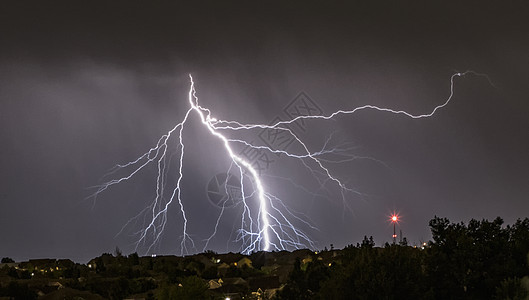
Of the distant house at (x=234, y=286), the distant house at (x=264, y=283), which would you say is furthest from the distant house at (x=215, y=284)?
the distant house at (x=264, y=283)

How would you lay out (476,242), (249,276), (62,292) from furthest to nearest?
(249,276)
(62,292)
(476,242)

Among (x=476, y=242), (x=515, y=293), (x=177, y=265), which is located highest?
(x=177, y=265)

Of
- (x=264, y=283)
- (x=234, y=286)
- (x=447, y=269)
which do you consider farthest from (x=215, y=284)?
(x=447, y=269)

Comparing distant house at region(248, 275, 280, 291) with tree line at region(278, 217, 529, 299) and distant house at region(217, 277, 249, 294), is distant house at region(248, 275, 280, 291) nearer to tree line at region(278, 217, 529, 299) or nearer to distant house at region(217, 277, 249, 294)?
distant house at region(217, 277, 249, 294)

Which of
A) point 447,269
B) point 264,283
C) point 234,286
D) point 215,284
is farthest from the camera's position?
point 215,284

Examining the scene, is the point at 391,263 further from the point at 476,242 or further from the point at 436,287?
the point at 476,242

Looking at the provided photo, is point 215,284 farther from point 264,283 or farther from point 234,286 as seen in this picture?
point 264,283

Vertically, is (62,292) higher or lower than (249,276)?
lower

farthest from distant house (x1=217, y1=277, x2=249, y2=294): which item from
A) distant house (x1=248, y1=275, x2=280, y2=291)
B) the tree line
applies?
the tree line

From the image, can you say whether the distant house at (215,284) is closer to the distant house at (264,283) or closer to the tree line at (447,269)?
the distant house at (264,283)

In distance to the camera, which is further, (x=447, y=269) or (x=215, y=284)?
(x=215, y=284)

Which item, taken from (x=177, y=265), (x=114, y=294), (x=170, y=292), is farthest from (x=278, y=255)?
(x=170, y=292)
